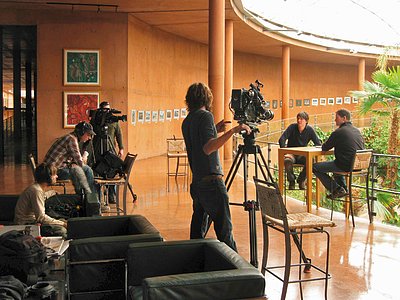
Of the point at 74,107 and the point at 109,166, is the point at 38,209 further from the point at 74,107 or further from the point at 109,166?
the point at 74,107

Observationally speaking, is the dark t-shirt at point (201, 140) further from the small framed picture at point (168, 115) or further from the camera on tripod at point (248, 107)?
the small framed picture at point (168, 115)

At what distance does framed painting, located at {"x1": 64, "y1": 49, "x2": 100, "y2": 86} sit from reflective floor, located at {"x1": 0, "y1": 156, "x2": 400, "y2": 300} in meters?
6.07

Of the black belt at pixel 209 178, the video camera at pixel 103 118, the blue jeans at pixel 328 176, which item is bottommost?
the blue jeans at pixel 328 176

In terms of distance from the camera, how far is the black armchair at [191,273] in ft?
10.4

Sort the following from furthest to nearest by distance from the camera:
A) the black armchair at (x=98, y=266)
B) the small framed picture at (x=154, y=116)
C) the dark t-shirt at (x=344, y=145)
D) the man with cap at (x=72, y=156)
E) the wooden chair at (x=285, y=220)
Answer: the small framed picture at (x=154, y=116) < the dark t-shirt at (x=344, y=145) < the man with cap at (x=72, y=156) < the wooden chair at (x=285, y=220) < the black armchair at (x=98, y=266)

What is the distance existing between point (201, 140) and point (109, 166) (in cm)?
401

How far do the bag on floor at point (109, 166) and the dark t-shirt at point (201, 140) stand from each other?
3698 millimetres

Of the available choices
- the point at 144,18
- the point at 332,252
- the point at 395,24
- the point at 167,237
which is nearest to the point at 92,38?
the point at 144,18

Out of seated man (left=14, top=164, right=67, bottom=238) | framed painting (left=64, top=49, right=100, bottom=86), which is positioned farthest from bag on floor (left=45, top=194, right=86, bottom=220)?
framed painting (left=64, top=49, right=100, bottom=86)

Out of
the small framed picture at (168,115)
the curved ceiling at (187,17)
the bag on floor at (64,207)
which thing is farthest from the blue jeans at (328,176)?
the small framed picture at (168,115)

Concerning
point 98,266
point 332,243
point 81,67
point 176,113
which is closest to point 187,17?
point 81,67

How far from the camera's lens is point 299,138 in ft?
34.2

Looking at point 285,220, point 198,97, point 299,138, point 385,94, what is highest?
point 385,94

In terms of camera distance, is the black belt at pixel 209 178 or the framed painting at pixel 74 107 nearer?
the black belt at pixel 209 178
